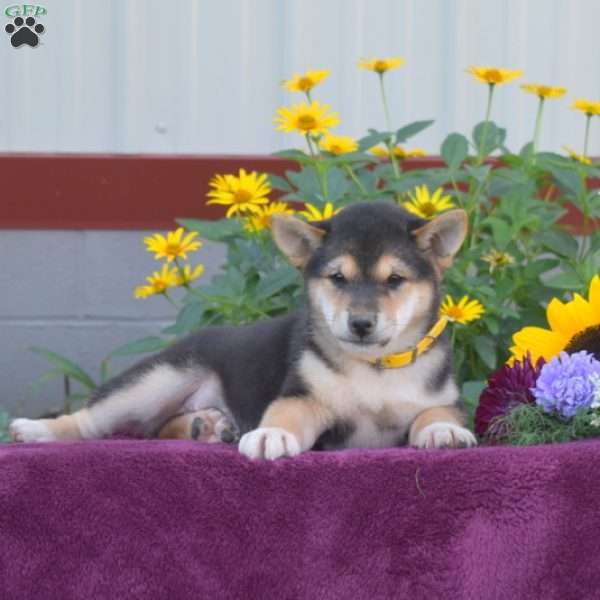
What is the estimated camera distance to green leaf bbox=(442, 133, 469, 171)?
535cm

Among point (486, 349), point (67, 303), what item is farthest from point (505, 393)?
point (67, 303)

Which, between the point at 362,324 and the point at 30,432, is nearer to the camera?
the point at 362,324

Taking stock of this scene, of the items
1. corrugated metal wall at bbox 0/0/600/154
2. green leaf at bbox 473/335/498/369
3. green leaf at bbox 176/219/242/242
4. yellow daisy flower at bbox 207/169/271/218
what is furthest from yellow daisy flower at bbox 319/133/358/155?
corrugated metal wall at bbox 0/0/600/154

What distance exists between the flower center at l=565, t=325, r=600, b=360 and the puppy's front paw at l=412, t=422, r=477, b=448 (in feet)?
1.51

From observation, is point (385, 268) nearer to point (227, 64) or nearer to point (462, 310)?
point (462, 310)

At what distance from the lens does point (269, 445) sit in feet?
11.1

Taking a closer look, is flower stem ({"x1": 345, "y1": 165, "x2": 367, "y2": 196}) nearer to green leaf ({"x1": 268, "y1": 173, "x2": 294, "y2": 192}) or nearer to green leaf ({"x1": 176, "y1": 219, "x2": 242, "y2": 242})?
green leaf ({"x1": 268, "y1": 173, "x2": 294, "y2": 192})

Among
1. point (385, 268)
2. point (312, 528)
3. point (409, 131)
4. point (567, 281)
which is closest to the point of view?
point (312, 528)

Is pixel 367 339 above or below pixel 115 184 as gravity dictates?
above

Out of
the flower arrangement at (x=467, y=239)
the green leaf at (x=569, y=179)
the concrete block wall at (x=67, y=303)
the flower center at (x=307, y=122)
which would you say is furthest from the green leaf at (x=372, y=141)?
the concrete block wall at (x=67, y=303)

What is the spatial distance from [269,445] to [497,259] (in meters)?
2.00

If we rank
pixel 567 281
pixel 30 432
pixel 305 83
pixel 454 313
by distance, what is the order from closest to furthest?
1. pixel 30 432
2. pixel 454 313
3. pixel 567 281
4. pixel 305 83

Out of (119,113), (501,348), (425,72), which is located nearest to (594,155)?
(425,72)

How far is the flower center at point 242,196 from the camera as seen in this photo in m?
5.20
